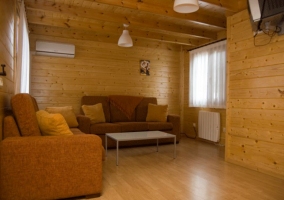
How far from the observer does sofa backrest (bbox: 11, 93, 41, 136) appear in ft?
6.45

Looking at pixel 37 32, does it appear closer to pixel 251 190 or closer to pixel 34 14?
pixel 34 14

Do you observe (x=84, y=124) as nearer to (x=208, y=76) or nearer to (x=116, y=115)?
(x=116, y=115)

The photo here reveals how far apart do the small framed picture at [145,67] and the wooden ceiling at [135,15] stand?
719mm

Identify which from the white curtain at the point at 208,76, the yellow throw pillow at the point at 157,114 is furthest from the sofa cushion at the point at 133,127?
the white curtain at the point at 208,76

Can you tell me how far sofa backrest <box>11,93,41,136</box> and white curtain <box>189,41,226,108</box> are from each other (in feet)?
11.6

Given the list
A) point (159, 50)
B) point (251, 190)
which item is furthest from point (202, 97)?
point (251, 190)

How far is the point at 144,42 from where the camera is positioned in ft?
17.8

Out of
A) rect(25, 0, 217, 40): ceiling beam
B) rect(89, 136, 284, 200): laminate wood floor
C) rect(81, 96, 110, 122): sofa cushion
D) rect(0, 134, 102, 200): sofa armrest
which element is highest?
rect(25, 0, 217, 40): ceiling beam

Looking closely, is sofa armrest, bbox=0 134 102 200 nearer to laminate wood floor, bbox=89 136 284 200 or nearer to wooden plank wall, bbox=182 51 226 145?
laminate wood floor, bbox=89 136 284 200

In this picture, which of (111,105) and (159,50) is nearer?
(111,105)

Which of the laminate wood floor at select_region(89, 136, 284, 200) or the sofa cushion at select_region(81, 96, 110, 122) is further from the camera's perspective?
the sofa cushion at select_region(81, 96, 110, 122)

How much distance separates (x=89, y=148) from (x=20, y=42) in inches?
63.6

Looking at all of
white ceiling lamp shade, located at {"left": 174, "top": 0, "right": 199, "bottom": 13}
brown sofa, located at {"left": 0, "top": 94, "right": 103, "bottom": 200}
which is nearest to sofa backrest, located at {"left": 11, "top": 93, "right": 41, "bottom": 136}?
brown sofa, located at {"left": 0, "top": 94, "right": 103, "bottom": 200}

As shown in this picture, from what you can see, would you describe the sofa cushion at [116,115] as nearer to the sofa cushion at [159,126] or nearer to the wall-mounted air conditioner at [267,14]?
the sofa cushion at [159,126]
